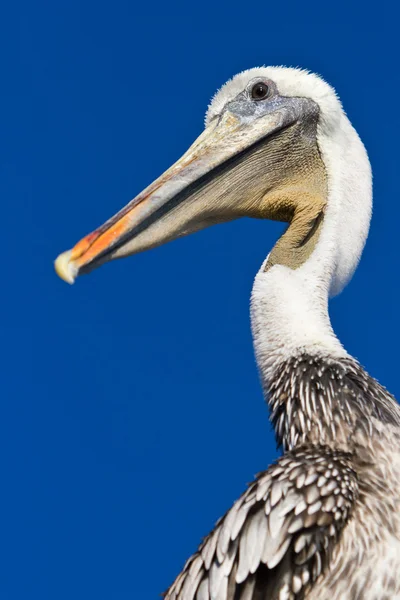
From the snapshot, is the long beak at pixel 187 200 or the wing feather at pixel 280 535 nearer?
the wing feather at pixel 280 535

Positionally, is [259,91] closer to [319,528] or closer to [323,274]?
[323,274]

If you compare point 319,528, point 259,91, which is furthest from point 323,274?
point 319,528

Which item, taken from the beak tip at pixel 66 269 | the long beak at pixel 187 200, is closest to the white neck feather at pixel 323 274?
the long beak at pixel 187 200

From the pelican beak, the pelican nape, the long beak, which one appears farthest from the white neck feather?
the long beak

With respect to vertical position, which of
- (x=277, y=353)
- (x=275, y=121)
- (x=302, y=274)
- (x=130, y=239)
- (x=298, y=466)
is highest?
(x=275, y=121)

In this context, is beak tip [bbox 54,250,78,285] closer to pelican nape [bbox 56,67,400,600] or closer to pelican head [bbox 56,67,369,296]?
pelican nape [bbox 56,67,400,600]

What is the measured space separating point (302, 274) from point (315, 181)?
2.58ft

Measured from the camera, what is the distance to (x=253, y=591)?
4.52 metres

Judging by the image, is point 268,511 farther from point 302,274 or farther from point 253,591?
point 302,274

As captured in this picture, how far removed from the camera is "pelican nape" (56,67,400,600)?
4516 mm

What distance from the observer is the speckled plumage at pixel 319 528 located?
177 inches

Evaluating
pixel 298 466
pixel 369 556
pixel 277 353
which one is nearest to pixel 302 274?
pixel 277 353

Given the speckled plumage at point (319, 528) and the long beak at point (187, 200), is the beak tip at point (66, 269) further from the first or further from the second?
the speckled plumage at point (319, 528)

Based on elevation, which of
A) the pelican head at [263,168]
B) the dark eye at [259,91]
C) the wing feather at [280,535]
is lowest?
A: the wing feather at [280,535]
